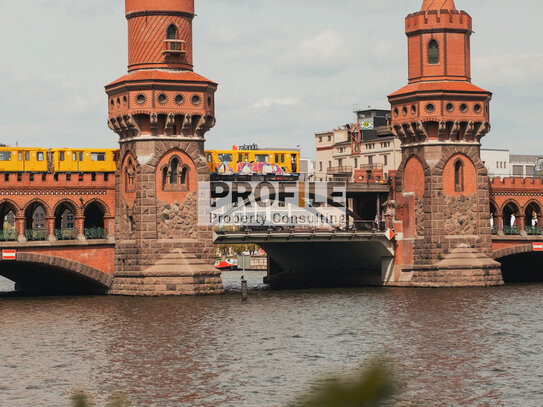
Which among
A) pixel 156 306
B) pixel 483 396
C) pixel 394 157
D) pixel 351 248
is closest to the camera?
pixel 483 396

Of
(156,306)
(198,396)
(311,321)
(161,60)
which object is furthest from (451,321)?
(161,60)

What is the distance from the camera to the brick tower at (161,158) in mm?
75312

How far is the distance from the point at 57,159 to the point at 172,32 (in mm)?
14678

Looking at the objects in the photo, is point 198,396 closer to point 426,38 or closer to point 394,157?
point 426,38

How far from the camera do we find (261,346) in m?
49.3

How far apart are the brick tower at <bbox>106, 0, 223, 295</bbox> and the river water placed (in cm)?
309

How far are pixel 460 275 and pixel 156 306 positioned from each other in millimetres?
29453

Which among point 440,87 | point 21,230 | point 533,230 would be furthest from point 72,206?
point 533,230

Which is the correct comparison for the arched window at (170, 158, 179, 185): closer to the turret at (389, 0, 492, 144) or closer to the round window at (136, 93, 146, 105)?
the round window at (136, 93, 146, 105)

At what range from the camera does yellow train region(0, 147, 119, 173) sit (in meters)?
79.1

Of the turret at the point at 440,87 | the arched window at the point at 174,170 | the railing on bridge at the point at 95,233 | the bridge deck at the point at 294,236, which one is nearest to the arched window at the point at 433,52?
the turret at the point at 440,87

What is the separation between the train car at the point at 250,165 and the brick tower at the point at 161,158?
28.0 ft

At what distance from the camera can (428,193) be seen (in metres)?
83.5

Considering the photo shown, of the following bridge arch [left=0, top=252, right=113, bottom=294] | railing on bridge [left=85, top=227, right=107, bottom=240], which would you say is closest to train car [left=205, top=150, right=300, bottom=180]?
railing on bridge [left=85, top=227, right=107, bottom=240]
